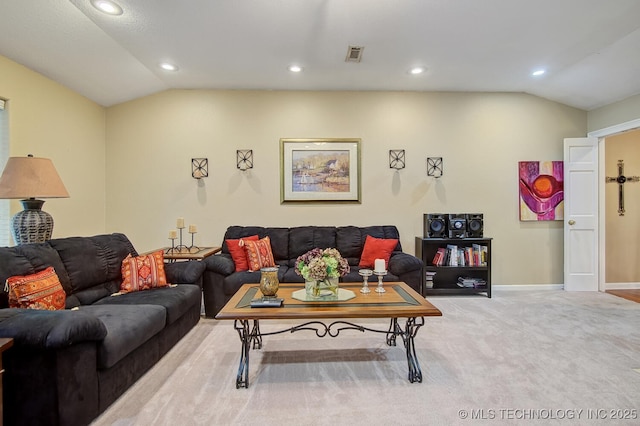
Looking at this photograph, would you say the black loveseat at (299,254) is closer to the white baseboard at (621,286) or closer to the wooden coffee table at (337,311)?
the wooden coffee table at (337,311)

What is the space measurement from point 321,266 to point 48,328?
1574 millimetres

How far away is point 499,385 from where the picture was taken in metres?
2.14

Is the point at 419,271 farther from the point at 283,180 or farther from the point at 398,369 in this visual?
the point at 283,180

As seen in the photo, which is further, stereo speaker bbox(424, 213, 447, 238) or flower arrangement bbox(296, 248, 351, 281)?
stereo speaker bbox(424, 213, 447, 238)

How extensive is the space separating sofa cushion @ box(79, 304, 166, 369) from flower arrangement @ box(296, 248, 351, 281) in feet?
3.65

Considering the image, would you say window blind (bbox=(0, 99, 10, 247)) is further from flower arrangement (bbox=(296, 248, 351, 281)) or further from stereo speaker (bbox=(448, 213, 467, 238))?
stereo speaker (bbox=(448, 213, 467, 238))

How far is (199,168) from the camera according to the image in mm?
4477

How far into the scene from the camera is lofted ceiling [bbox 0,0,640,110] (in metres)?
2.68

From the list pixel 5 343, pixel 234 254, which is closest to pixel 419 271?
pixel 234 254

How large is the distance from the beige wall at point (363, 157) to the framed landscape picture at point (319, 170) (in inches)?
4.6

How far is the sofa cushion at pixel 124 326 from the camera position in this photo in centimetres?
185

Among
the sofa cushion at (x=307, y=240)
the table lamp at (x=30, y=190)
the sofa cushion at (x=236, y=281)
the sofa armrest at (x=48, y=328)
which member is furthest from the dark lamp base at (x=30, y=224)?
the sofa cushion at (x=307, y=240)

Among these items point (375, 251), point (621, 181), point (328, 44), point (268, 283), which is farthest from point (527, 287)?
point (328, 44)

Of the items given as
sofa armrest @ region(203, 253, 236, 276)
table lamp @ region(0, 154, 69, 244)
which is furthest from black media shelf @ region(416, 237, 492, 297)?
table lamp @ region(0, 154, 69, 244)
